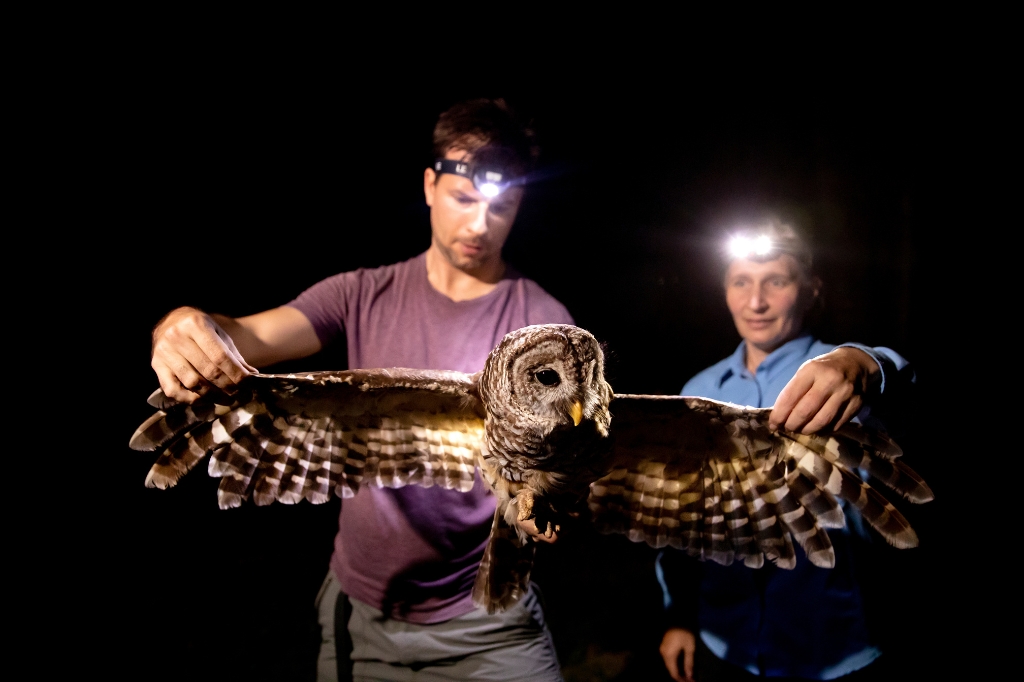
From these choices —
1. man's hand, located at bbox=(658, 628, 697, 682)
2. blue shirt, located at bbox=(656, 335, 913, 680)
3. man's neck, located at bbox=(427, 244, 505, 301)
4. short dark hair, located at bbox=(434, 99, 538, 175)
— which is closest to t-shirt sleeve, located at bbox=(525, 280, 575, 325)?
man's neck, located at bbox=(427, 244, 505, 301)

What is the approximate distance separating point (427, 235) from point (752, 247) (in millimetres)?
1615

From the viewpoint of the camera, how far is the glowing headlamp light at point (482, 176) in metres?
1.68

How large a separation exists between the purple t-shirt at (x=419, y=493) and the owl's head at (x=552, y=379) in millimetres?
445

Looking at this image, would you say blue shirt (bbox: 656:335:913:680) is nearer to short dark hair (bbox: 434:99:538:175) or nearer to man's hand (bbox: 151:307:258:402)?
short dark hair (bbox: 434:99:538:175)

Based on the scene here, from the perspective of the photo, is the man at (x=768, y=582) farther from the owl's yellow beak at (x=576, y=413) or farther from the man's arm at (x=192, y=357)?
the man's arm at (x=192, y=357)

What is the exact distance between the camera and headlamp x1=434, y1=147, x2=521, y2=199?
5.51 ft

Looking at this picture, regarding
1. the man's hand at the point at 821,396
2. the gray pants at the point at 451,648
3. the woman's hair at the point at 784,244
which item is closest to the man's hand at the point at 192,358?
the gray pants at the point at 451,648

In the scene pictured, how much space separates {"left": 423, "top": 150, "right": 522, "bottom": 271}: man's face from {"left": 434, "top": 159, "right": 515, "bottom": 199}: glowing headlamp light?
1 centimetres

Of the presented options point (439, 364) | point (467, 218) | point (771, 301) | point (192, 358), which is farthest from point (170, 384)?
point (771, 301)

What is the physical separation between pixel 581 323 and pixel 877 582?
1467mm

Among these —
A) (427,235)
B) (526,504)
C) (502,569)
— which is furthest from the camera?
(427,235)

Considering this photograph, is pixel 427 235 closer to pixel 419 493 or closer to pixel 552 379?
pixel 419 493

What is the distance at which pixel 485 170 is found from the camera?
1.68m

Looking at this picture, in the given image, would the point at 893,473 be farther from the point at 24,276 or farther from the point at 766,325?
the point at 24,276
